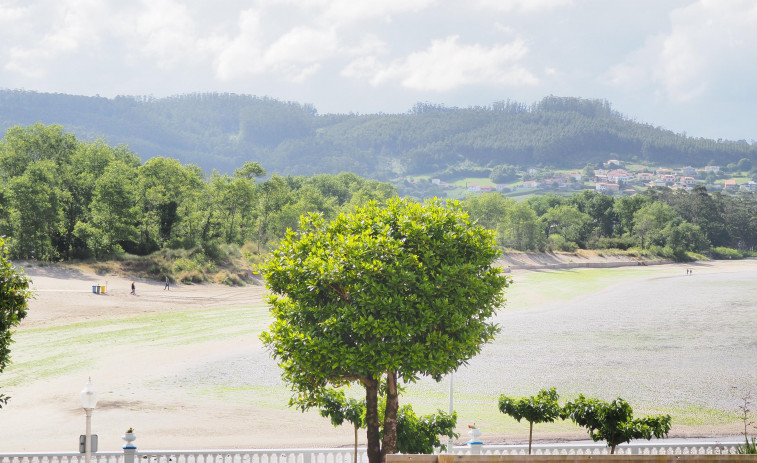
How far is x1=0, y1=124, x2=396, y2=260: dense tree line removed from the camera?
75.4 meters

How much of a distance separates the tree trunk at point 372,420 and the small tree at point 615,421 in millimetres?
4951

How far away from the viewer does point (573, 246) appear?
146m

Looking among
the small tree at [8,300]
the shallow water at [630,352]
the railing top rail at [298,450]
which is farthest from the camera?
the shallow water at [630,352]

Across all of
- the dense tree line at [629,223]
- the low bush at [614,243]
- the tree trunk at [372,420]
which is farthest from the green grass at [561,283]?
the tree trunk at [372,420]

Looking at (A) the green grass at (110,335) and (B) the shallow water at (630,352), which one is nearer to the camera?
(B) the shallow water at (630,352)

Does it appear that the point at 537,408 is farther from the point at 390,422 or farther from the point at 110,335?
the point at 110,335

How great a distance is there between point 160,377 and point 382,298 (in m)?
26.6

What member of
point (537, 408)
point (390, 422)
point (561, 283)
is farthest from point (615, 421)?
point (561, 283)

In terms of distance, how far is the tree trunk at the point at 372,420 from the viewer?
17734 mm

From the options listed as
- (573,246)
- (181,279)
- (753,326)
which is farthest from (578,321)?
(573,246)

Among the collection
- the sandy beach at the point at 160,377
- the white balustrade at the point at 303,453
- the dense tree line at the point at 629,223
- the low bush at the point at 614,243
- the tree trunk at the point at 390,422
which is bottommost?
the sandy beach at the point at 160,377

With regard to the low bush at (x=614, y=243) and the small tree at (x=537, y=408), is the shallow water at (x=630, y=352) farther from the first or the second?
the low bush at (x=614, y=243)

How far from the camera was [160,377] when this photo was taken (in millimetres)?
38750

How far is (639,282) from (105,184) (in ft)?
268
